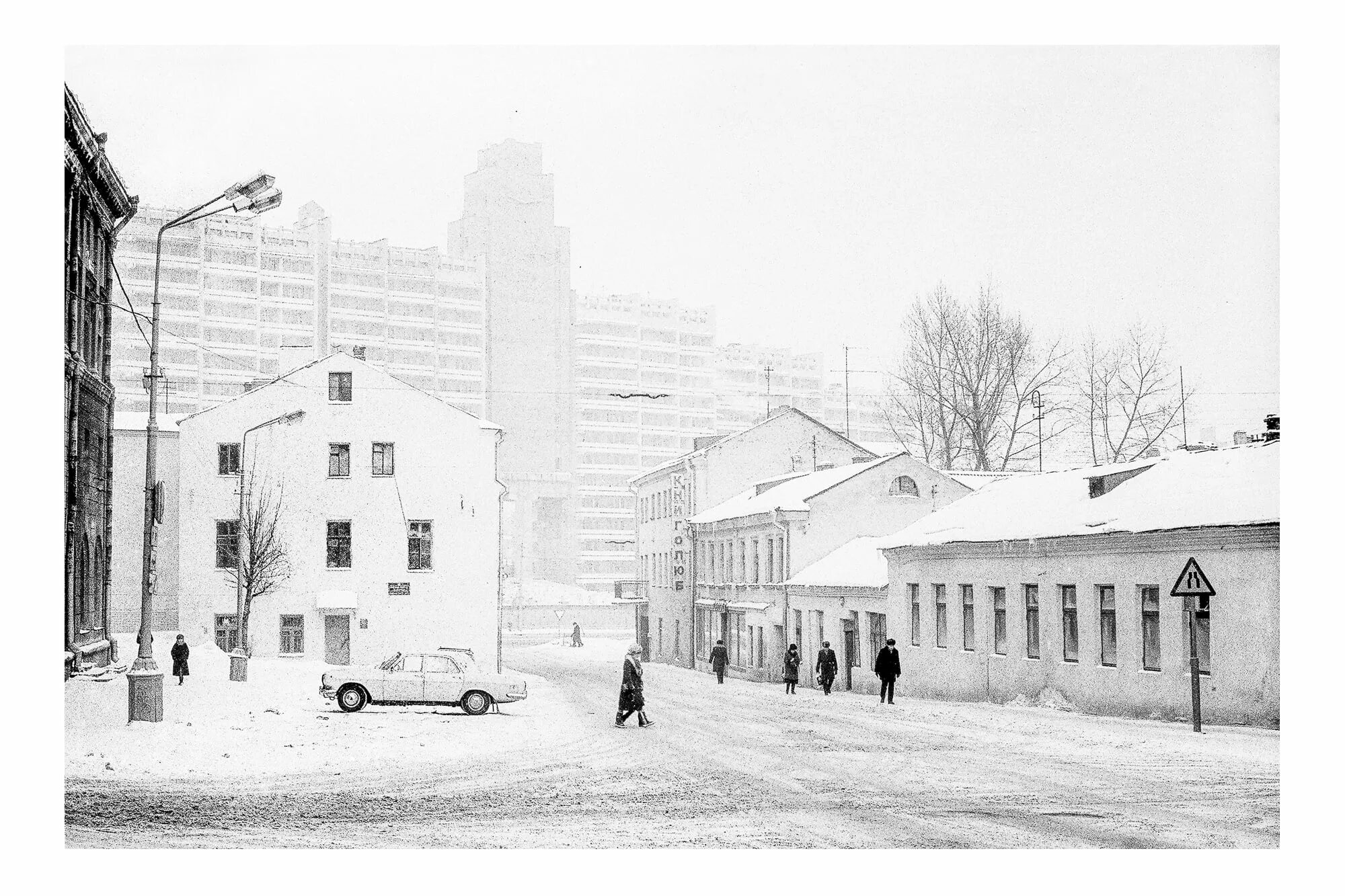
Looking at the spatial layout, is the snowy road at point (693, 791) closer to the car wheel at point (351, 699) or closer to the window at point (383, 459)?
the car wheel at point (351, 699)

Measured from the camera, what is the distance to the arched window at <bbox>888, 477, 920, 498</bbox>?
17.5 m

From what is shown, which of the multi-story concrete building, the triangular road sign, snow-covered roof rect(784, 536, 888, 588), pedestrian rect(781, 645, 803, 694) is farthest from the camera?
snow-covered roof rect(784, 536, 888, 588)

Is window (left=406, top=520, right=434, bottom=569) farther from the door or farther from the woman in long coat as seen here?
the woman in long coat

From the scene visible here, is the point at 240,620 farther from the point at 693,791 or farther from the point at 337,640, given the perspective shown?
the point at 693,791

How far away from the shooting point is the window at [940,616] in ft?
55.9

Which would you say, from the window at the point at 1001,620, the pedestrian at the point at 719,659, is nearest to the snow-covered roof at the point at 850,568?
the window at the point at 1001,620

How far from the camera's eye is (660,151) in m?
14.0

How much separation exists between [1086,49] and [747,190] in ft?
10.8

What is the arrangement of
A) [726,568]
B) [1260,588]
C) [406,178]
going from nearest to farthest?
1. [1260,588]
2. [406,178]
3. [726,568]

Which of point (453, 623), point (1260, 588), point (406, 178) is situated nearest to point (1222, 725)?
point (1260, 588)

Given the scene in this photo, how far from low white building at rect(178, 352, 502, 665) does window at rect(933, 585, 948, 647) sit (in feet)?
18.2

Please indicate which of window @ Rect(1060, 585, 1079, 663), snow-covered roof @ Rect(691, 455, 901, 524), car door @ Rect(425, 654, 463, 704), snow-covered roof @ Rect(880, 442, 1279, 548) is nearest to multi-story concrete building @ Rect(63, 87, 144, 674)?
car door @ Rect(425, 654, 463, 704)

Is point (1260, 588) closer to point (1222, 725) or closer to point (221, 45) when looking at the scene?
point (1222, 725)

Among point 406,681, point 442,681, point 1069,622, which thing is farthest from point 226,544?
point 1069,622
